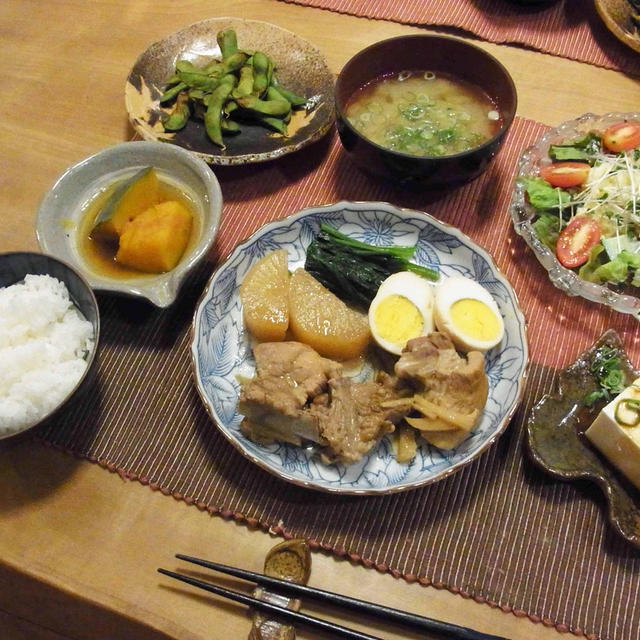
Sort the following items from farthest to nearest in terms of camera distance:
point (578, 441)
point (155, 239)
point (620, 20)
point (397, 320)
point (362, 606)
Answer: point (620, 20)
point (155, 239)
point (397, 320)
point (578, 441)
point (362, 606)

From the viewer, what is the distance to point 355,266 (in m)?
2.18

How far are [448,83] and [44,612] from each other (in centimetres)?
269

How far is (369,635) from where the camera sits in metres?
1.52

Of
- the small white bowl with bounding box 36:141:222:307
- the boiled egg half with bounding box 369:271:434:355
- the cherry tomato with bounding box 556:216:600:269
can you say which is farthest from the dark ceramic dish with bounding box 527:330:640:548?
the small white bowl with bounding box 36:141:222:307

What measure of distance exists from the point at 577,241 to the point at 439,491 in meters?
1.11

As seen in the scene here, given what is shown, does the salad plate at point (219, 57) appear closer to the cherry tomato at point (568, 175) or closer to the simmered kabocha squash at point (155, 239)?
the simmered kabocha squash at point (155, 239)

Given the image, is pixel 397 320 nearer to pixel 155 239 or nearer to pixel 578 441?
pixel 578 441

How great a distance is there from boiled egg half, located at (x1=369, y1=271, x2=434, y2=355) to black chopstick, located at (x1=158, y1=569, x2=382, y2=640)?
0.86 meters

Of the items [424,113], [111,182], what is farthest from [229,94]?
[424,113]

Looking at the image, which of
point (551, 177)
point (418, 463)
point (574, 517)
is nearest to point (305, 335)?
point (418, 463)

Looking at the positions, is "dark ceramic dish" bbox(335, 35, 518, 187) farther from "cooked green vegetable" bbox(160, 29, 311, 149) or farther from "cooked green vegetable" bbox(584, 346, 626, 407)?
"cooked green vegetable" bbox(584, 346, 626, 407)

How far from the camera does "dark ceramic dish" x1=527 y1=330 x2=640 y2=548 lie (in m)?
1.63

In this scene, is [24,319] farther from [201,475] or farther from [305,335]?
[305,335]

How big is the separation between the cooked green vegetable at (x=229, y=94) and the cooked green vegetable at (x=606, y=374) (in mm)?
1635
